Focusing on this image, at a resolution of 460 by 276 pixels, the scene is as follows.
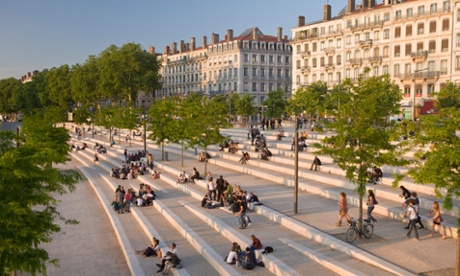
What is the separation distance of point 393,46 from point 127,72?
156 feet

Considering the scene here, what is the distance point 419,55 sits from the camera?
5641 cm

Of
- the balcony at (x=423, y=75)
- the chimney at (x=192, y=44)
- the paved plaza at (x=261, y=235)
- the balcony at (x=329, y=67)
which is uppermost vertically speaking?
the chimney at (x=192, y=44)

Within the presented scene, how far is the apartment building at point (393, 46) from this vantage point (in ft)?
177

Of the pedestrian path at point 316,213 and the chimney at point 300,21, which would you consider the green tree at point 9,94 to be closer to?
the chimney at point 300,21

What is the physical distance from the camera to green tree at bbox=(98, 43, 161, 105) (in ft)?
262

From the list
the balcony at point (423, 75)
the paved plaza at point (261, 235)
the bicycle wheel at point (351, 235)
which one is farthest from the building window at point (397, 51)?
the bicycle wheel at point (351, 235)

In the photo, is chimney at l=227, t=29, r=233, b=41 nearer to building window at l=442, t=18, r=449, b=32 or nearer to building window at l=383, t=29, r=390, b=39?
building window at l=383, t=29, r=390, b=39

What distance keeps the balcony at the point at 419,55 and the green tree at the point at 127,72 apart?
46626mm

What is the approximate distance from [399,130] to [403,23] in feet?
172

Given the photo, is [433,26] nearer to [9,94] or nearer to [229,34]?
[229,34]

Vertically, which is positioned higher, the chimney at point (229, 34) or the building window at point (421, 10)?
the chimney at point (229, 34)

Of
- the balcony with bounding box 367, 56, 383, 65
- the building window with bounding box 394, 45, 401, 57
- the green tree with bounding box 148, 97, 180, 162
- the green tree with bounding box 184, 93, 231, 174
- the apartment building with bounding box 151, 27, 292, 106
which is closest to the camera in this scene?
the green tree with bounding box 184, 93, 231, 174

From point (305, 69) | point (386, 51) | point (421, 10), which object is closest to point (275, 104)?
point (305, 69)

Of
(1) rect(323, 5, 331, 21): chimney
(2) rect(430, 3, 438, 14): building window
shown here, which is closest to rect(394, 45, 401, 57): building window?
(2) rect(430, 3, 438, 14): building window
